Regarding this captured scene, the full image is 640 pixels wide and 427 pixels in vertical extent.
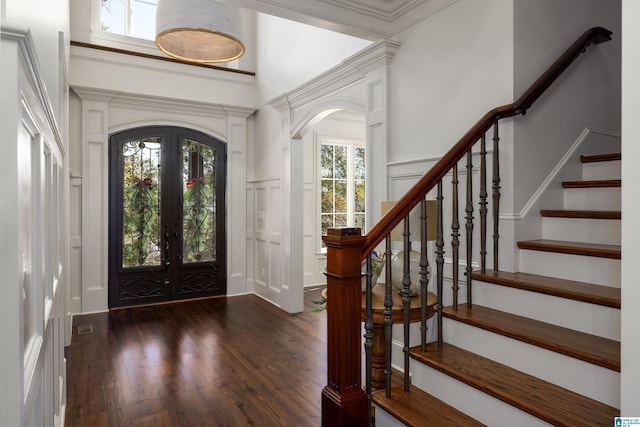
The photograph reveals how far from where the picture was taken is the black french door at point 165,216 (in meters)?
5.47

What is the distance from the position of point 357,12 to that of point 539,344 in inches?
104

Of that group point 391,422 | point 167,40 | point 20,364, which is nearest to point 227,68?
point 167,40

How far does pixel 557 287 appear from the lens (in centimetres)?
207

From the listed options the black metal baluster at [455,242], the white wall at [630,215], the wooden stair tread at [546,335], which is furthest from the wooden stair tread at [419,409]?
the white wall at [630,215]

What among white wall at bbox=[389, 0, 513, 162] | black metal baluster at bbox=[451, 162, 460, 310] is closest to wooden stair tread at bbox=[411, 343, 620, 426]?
black metal baluster at bbox=[451, 162, 460, 310]

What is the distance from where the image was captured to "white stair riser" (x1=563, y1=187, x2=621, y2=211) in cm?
245

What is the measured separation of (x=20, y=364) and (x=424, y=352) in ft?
6.00

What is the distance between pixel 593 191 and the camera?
2.59m

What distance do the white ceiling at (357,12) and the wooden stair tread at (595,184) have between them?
153 cm

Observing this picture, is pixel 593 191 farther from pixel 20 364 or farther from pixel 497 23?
pixel 20 364

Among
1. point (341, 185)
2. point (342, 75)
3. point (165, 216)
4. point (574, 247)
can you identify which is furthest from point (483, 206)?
point (341, 185)

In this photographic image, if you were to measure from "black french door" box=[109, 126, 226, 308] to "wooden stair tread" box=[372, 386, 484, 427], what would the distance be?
4410 millimetres

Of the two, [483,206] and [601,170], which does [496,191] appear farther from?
[601,170]

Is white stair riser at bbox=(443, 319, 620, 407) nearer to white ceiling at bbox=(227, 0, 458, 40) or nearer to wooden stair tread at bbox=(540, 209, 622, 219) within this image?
wooden stair tread at bbox=(540, 209, 622, 219)
